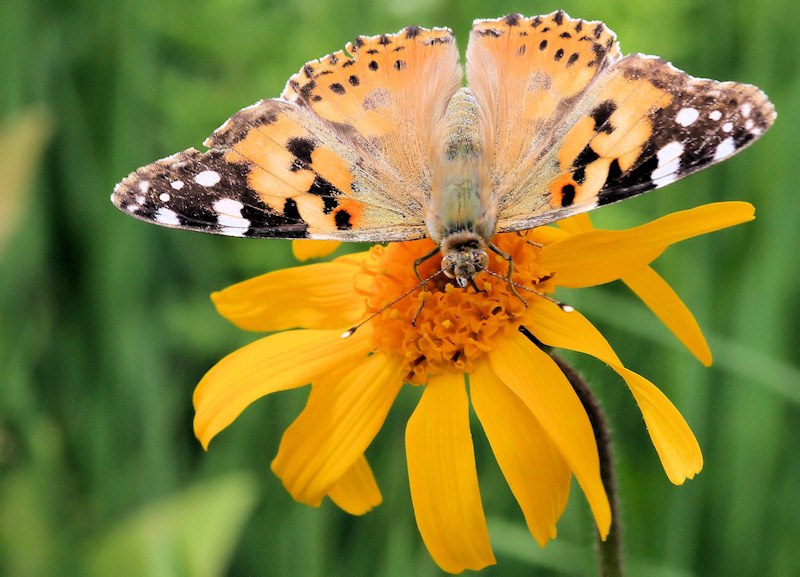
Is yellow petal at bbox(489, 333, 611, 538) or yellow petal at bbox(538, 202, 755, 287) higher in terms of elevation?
yellow petal at bbox(538, 202, 755, 287)

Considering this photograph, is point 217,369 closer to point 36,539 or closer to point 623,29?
point 36,539

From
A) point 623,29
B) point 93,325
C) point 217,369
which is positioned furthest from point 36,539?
point 623,29

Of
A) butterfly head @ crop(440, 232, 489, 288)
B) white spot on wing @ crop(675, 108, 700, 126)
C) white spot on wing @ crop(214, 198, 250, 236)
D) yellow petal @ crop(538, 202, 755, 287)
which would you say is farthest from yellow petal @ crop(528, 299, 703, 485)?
white spot on wing @ crop(214, 198, 250, 236)

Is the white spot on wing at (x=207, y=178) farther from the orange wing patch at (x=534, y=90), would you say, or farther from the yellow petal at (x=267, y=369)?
the orange wing patch at (x=534, y=90)

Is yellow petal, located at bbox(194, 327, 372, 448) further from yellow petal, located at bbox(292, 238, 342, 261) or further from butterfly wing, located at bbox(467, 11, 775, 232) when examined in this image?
butterfly wing, located at bbox(467, 11, 775, 232)

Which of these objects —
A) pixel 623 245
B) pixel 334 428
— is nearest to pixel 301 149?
pixel 334 428

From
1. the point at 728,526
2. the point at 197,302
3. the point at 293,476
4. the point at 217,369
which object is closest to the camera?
the point at 293,476
